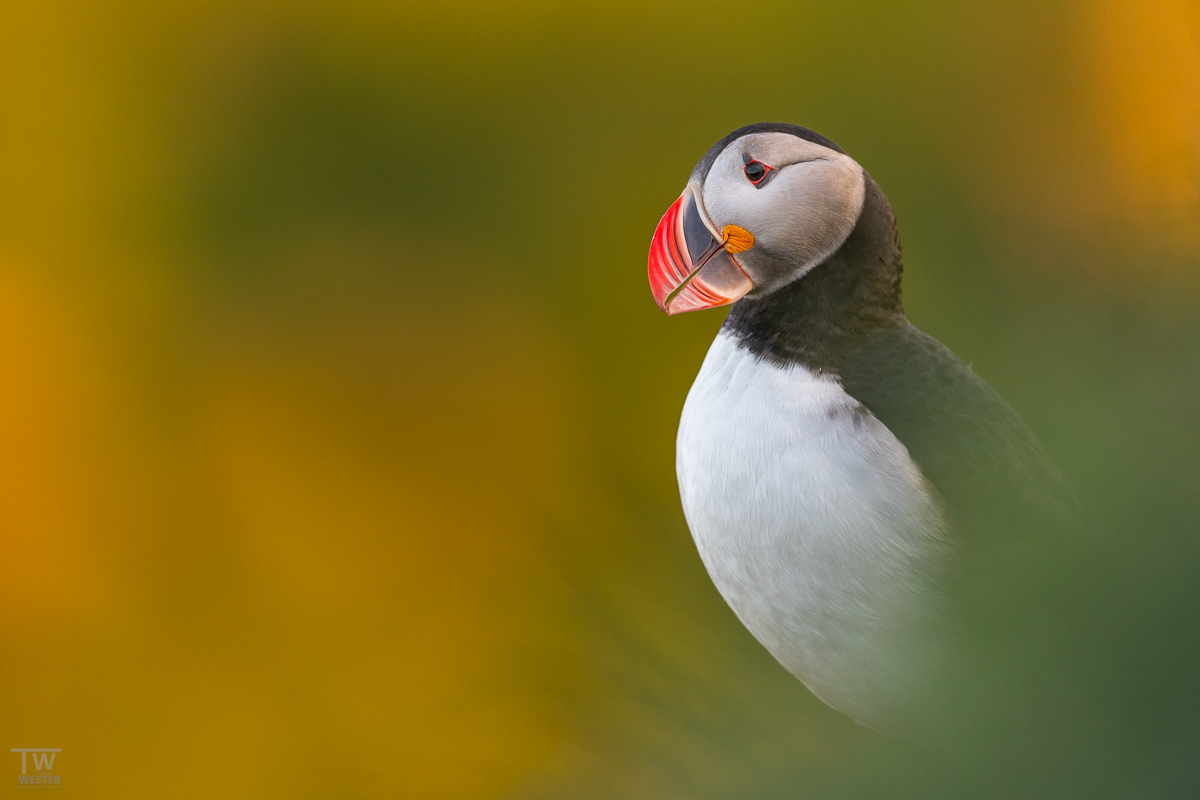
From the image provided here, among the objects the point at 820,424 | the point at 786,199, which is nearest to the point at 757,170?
the point at 786,199

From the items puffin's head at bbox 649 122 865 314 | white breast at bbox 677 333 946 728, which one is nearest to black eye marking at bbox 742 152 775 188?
puffin's head at bbox 649 122 865 314

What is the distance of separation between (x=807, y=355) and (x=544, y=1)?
1.10 meters

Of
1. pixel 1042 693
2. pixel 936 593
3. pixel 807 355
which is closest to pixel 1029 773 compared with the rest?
pixel 1042 693

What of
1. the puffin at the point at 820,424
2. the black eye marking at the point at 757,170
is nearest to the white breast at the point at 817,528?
the puffin at the point at 820,424

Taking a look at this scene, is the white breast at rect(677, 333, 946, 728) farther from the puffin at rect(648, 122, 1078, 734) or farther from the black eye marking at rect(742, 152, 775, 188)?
the black eye marking at rect(742, 152, 775, 188)

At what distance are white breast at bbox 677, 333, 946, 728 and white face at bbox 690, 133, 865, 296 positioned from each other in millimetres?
84

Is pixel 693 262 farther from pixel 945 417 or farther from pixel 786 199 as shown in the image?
pixel 945 417

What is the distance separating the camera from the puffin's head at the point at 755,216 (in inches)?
25.6

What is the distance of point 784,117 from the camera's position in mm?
1173

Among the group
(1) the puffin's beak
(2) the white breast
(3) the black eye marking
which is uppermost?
(3) the black eye marking

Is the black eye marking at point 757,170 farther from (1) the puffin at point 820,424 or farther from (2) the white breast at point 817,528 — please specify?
(2) the white breast at point 817,528

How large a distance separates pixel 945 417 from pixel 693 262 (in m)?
0.20

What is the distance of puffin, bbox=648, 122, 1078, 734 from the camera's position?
1.91 feet

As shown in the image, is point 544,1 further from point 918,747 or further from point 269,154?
point 918,747
